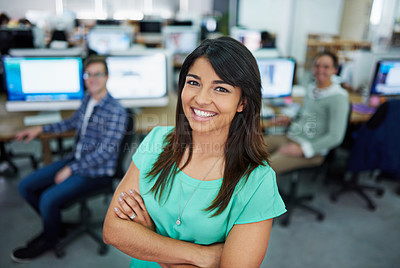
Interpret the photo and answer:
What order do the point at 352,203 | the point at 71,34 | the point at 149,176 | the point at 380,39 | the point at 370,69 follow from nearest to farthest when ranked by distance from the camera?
the point at 149,176, the point at 352,203, the point at 370,69, the point at 380,39, the point at 71,34

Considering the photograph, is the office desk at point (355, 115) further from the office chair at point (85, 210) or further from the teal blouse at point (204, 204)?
the teal blouse at point (204, 204)

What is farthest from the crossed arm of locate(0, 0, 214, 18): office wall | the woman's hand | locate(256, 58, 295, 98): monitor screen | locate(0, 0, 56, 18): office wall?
locate(0, 0, 56, 18): office wall

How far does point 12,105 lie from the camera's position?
2.59m

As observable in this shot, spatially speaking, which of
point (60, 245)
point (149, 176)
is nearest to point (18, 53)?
point (60, 245)

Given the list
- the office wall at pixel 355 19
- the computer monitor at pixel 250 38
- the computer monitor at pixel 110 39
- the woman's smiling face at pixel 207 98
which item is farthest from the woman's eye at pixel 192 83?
the office wall at pixel 355 19

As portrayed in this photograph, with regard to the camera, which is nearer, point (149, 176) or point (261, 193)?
point (261, 193)

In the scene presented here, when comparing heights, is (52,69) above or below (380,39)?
→ below

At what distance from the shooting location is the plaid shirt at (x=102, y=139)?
2.01 meters

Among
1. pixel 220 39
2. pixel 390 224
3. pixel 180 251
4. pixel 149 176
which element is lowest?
pixel 390 224

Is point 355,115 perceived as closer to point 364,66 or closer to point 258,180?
point 364,66

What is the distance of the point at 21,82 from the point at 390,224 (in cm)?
329

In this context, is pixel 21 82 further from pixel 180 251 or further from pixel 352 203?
pixel 352 203

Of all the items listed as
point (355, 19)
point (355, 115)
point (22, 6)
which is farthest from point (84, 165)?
point (22, 6)

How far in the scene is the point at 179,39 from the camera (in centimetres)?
567
